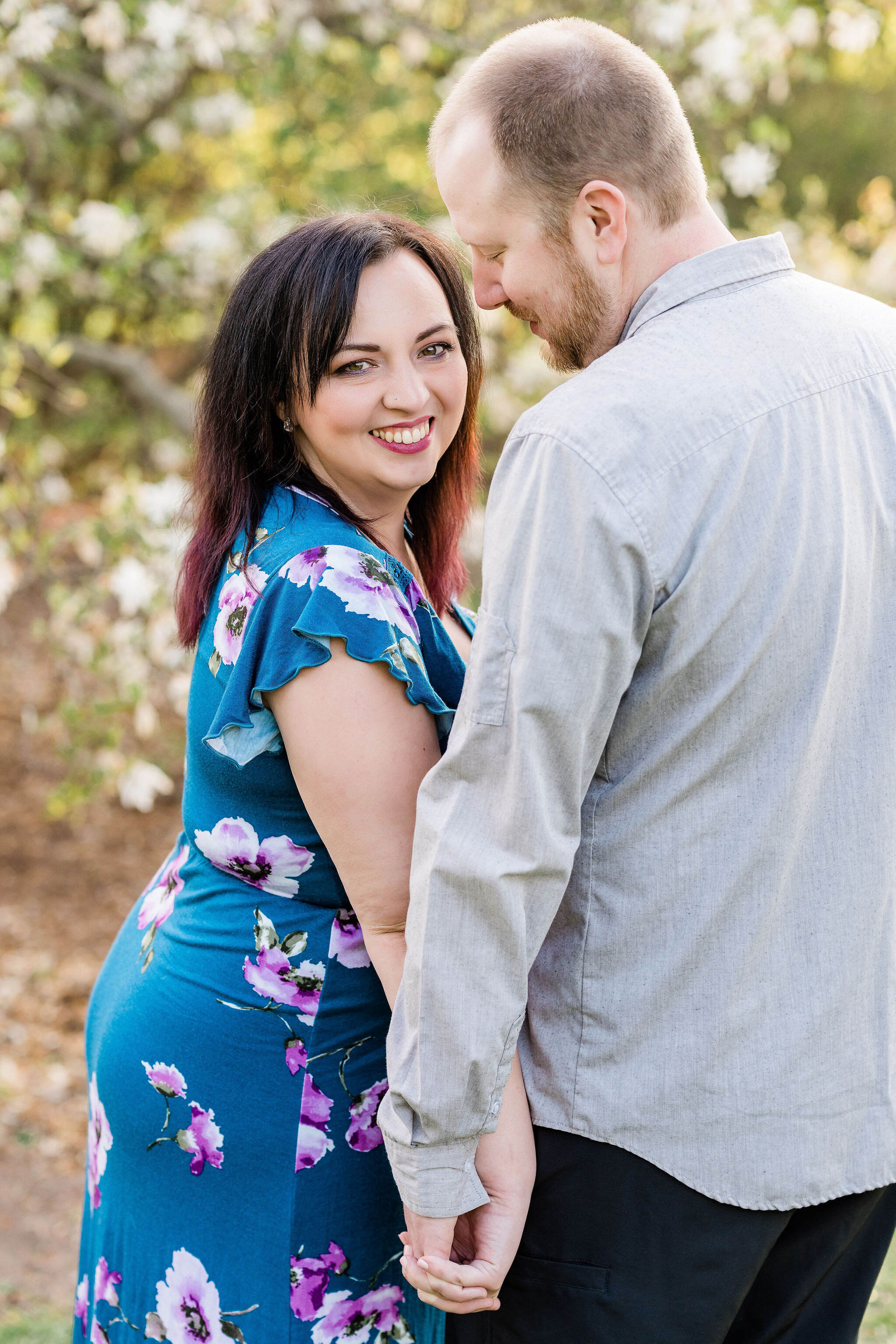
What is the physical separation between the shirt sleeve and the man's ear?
0.96 ft

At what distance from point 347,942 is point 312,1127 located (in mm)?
265

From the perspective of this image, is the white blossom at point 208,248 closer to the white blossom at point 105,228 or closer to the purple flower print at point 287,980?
the white blossom at point 105,228

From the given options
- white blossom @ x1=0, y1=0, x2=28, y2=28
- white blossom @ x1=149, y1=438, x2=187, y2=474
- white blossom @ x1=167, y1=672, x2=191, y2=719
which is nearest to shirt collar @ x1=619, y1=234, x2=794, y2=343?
white blossom @ x1=167, y1=672, x2=191, y2=719

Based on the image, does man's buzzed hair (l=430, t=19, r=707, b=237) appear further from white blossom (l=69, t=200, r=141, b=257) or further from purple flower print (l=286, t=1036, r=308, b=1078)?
white blossom (l=69, t=200, r=141, b=257)

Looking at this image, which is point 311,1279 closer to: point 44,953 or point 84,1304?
point 84,1304

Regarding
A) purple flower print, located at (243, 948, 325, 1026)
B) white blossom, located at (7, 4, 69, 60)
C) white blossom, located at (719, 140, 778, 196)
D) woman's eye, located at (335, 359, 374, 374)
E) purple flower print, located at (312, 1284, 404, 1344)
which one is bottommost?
purple flower print, located at (312, 1284, 404, 1344)

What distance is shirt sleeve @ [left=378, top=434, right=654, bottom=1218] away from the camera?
1.33 m

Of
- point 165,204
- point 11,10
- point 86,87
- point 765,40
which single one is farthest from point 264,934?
point 165,204

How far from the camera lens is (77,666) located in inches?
199

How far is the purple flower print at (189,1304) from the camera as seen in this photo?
179 cm

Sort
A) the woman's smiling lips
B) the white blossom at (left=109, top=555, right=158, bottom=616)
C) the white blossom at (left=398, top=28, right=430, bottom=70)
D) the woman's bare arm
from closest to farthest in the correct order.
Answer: the woman's bare arm < the woman's smiling lips < the white blossom at (left=109, top=555, right=158, bottom=616) < the white blossom at (left=398, top=28, right=430, bottom=70)

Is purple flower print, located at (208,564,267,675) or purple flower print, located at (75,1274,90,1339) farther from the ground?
purple flower print, located at (208,564,267,675)

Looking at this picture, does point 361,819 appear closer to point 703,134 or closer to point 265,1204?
point 265,1204

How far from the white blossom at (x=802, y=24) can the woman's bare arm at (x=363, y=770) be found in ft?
12.0
